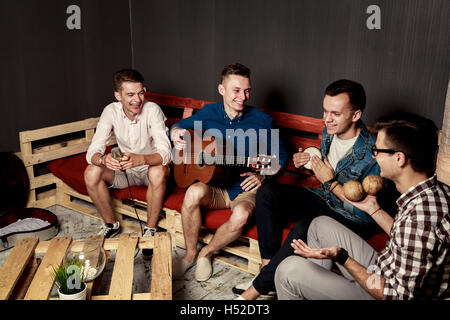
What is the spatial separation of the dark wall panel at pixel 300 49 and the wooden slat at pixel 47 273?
6.37 ft

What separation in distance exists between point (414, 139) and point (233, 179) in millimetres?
1377

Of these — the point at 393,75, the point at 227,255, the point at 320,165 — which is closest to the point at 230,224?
the point at 227,255

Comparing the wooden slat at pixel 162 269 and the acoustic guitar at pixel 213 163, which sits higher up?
the acoustic guitar at pixel 213 163

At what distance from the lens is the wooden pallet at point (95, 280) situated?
184 centimetres

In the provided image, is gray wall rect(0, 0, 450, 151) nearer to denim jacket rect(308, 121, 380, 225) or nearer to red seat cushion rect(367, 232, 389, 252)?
denim jacket rect(308, 121, 380, 225)

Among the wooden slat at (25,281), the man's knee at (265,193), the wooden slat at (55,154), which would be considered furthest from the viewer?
the wooden slat at (55,154)

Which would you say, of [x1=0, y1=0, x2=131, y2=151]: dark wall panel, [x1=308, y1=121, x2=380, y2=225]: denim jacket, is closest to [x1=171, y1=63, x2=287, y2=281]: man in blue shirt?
[x1=308, y1=121, x2=380, y2=225]: denim jacket

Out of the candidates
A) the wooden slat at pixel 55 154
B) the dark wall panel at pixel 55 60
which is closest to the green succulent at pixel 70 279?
the wooden slat at pixel 55 154

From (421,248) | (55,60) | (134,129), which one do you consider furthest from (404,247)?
(55,60)

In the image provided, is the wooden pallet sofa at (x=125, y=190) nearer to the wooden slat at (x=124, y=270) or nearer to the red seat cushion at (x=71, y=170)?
the red seat cushion at (x=71, y=170)

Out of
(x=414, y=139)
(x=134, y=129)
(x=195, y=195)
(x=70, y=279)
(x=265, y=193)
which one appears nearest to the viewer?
(x=414, y=139)

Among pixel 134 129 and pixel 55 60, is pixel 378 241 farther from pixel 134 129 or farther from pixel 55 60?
pixel 55 60

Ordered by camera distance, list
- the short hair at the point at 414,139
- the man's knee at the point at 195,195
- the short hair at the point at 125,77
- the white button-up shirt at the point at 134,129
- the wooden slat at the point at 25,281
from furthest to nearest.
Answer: the white button-up shirt at the point at 134,129
the short hair at the point at 125,77
the man's knee at the point at 195,195
the wooden slat at the point at 25,281
the short hair at the point at 414,139

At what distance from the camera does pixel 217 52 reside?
3.65m
